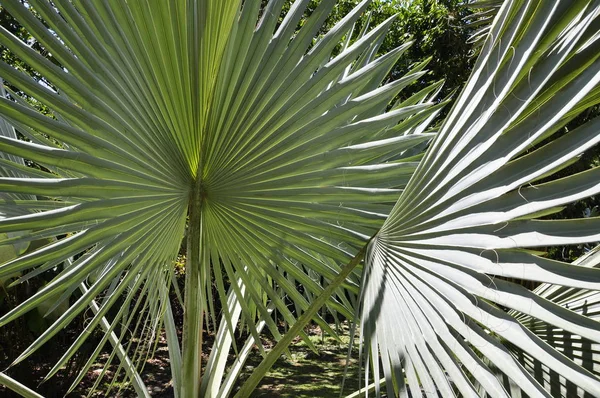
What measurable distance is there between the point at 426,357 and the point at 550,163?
1.42 feet

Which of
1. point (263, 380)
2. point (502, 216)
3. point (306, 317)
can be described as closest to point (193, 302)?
point (306, 317)

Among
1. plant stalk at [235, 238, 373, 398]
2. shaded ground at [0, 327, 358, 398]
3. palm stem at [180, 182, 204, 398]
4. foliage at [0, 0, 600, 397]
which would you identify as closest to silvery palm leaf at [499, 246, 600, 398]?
foliage at [0, 0, 600, 397]

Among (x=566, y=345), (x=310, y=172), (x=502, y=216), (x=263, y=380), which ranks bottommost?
(x=263, y=380)

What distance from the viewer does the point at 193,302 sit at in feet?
5.38

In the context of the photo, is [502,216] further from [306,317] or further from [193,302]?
[193,302]

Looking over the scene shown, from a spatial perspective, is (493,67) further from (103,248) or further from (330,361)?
(330,361)

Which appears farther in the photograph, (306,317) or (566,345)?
(306,317)

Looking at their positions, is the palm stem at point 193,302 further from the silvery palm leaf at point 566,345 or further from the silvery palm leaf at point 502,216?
the silvery palm leaf at point 566,345

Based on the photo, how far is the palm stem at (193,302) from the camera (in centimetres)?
158

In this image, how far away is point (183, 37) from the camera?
1.31 m

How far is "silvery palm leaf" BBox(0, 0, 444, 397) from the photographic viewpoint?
48.2 inches

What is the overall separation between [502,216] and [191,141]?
91 cm

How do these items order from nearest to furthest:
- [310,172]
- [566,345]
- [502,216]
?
[502,216] → [566,345] → [310,172]

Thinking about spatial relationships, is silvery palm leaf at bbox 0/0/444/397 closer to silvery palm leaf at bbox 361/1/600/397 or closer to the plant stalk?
the plant stalk
